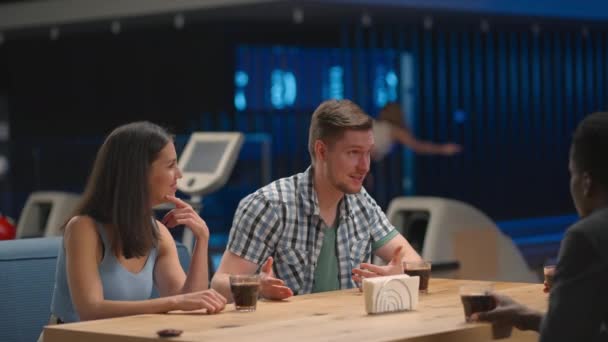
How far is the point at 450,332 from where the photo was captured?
2592 mm

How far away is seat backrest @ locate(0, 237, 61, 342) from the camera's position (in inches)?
146

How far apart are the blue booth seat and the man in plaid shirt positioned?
63 cm

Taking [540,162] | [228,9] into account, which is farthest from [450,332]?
[540,162]

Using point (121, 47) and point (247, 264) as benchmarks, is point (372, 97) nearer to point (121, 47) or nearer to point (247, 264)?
point (121, 47)

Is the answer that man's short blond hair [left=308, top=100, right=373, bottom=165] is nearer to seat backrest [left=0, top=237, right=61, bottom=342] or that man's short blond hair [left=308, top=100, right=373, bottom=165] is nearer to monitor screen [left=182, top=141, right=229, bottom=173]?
seat backrest [left=0, top=237, right=61, bottom=342]

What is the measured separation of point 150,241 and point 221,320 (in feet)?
1.84

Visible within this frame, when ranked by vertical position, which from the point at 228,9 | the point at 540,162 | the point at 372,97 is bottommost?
the point at 540,162

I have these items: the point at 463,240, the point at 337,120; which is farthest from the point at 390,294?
the point at 463,240

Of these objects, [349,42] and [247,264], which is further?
[349,42]

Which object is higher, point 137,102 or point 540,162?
point 137,102

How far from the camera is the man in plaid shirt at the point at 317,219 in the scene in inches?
141

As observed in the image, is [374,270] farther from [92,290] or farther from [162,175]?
[92,290]

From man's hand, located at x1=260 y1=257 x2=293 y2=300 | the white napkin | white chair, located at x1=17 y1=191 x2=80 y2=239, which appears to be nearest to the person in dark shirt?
the white napkin

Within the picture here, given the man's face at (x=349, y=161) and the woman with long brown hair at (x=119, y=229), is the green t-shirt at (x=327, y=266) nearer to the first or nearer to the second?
the man's face at (x=349, y=161)
